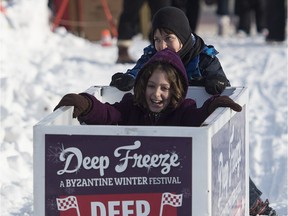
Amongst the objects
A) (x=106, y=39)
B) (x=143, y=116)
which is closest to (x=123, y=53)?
(x=106, y=39)

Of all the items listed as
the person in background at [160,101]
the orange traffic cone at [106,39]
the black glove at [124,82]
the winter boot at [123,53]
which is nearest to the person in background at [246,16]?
the orange traffic cone at [106,39]

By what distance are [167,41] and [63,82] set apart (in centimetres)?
467

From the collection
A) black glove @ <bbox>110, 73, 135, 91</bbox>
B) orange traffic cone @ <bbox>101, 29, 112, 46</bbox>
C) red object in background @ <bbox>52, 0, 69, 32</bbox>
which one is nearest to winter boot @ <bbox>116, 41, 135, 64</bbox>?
orange traffic cone @ <bbox>101, 29, 112, 46</bbox>

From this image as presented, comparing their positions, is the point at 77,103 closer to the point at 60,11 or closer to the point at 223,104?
the point at 223,104

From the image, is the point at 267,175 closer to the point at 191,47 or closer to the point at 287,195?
the point at 287,195

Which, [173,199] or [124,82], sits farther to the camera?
[124,82]

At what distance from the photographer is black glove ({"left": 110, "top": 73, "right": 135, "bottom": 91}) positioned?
5.11 m

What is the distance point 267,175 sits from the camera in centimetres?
671

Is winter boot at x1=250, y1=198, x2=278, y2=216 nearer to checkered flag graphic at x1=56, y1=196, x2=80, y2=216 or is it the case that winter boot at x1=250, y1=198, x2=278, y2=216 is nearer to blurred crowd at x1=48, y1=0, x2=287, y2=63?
checkered flag graphic at x1=56, y1=196, x2=80, y2=216

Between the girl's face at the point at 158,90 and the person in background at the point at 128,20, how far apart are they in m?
6.37

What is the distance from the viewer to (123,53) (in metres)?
11.4

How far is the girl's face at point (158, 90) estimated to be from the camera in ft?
14.4

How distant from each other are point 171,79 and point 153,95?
0.10 m

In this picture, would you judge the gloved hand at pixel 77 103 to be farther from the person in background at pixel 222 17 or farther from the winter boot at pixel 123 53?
the person in background at pixel 222 17
